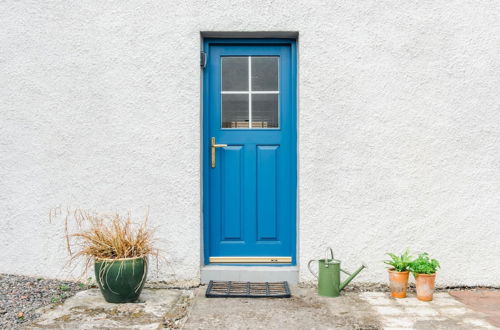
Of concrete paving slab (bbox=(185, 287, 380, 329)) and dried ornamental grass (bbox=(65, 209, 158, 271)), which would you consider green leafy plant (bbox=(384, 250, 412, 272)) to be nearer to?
concrete paving slab (bbox=(185, 287, 380, 329))

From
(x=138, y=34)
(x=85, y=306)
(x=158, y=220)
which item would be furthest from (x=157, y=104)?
(x=85, y=306)

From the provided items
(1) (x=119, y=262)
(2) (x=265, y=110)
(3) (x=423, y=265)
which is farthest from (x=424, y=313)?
(1) (x=119, y=262)

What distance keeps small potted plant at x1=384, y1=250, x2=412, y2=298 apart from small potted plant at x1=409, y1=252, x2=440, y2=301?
0.06 m

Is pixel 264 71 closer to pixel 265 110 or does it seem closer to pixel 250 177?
pixel 265 110

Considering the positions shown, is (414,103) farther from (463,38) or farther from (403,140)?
(463,38)

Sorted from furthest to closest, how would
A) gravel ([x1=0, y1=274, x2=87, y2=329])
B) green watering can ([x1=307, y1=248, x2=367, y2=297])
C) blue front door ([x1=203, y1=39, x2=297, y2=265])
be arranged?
1. blue front door ([x1=203, y1=39, x2=297, y2=265])
2. green watering can ([x1=307, y1=248, x2=367, y2=297])
3. gravel ([x1=0, y1=274, x2=87, y2=329])

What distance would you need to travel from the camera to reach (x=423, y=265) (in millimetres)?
4020

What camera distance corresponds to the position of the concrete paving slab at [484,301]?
11.9 ft

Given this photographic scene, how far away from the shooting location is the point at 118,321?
11.3ft

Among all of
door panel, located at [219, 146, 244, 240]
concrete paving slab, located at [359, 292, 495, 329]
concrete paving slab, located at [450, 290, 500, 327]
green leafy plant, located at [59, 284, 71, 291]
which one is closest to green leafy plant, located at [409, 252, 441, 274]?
concrete paving slab, located at [359, 292, 495, 329]

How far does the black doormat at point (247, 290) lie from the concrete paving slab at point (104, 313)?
1.11 ft

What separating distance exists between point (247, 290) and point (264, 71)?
2019 millimetres

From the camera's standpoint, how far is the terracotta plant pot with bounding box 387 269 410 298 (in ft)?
13.3

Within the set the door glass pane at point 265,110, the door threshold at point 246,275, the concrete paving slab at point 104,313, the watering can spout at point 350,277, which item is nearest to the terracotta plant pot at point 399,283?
the watering can spout at point 350,277
